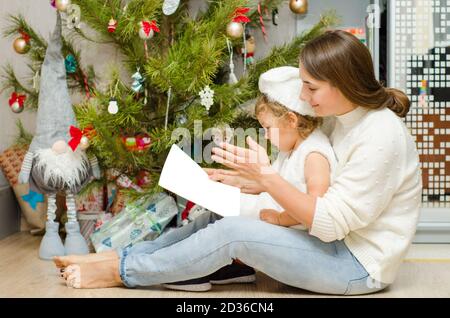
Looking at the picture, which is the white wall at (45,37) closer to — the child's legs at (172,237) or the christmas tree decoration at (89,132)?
the christmas tree decoration at (89,132)

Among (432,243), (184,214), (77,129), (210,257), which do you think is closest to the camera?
(210,257)

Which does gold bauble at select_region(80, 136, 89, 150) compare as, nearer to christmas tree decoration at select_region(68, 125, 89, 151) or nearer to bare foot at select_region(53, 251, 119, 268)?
christmas tree decoration at select_region(68, 125, 89, 151)

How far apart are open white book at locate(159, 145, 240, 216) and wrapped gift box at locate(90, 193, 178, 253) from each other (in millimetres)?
521

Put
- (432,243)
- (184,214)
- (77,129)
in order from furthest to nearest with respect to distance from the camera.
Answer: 1. (432,243)
2. (184,214)
3. (77,129)

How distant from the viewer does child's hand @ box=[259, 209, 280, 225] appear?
1490 mm

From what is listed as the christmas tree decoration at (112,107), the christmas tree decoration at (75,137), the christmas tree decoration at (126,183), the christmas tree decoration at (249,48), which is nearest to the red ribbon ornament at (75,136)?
the christmas tree decoration at (75,137)

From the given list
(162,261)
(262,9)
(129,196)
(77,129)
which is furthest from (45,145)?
(262,9)

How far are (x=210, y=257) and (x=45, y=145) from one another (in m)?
0.80

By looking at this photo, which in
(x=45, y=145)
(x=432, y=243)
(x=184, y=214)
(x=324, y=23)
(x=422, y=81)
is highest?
(x=324, y=23)

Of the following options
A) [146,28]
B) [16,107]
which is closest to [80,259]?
[146,28]

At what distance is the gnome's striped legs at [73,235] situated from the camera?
6.57 feet

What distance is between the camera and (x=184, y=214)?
209 cm

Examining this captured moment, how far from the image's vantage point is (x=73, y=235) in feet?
6.62

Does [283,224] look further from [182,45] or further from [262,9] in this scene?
[262,9]
